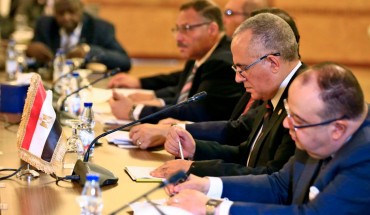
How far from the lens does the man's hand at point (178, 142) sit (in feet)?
10.4

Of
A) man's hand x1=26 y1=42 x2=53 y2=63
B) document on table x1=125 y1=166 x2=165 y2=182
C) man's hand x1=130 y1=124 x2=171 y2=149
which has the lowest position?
man's hand x1=26 y1=42 x2=53 y2=63

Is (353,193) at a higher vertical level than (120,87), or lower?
higher

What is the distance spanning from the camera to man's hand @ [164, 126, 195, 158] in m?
3.17

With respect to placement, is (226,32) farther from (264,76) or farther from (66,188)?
(66,188)

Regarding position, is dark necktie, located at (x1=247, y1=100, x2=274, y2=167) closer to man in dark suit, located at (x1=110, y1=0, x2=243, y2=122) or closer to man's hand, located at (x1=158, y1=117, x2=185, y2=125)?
man's hand, located at (x1=158, y1=117, x2=185, y2=125)

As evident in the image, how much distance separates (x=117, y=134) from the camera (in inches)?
143

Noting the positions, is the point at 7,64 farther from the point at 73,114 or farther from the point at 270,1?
the point at 270,1

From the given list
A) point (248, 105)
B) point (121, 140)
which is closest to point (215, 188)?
Result: point (121, 140)

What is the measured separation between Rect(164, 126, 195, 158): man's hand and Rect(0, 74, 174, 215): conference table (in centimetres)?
7

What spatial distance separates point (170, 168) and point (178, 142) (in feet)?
1.03

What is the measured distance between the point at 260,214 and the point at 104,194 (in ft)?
2.04

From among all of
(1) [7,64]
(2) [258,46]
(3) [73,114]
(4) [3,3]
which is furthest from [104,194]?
(4) [3,3]

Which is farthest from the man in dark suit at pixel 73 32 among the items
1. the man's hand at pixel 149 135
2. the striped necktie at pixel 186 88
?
the man's hand at pixel 149 135

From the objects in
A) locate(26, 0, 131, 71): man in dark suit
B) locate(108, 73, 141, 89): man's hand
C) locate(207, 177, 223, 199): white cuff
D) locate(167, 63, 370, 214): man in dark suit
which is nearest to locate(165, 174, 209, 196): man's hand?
locate(207, 177, 223, 199): white cuff
